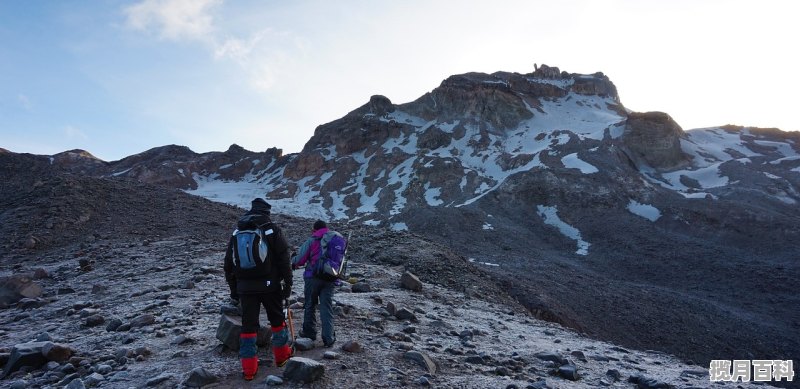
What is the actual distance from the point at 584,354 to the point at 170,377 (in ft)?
23.5

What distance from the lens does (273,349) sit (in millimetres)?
6113

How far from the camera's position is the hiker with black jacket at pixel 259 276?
19.6 feet

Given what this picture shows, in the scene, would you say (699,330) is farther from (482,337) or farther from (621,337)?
(482,337)

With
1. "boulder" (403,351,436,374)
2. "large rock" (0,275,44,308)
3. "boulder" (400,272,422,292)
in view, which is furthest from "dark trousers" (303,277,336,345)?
"large rock" (0,275,44,308)

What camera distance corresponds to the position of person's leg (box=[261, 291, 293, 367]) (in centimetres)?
609

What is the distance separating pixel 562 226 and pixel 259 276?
44062 mm

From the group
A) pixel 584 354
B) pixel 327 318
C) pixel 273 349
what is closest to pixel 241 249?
pixel 273 349

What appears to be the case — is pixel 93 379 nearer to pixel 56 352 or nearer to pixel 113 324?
pixel 56 352

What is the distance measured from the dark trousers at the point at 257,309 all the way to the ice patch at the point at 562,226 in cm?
3773

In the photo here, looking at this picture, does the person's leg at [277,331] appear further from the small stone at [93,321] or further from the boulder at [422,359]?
the small stone at [93,321]

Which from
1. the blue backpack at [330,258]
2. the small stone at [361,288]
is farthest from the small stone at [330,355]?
the small stone at [361,288]

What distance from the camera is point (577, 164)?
56594mm

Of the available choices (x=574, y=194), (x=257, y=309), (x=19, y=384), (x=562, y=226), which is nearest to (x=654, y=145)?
(x=574, y=194)

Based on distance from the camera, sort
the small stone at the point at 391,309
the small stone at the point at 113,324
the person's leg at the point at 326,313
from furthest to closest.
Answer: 1. the small stone at the point at 391,309
2. the small stone at the point at 113,324
3. the person's leg at the point at 326,313
